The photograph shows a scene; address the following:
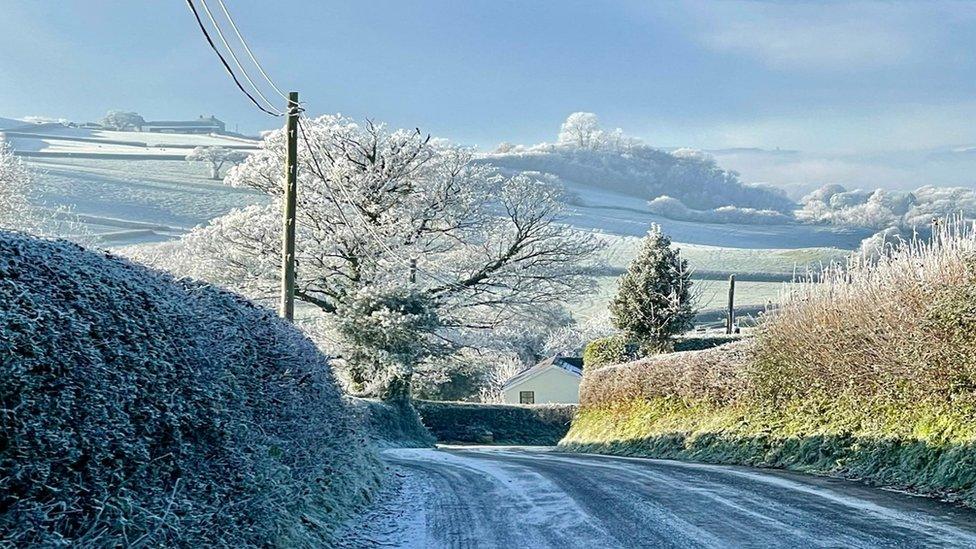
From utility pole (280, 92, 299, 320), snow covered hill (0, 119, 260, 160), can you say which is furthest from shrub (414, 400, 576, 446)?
snow covered hill (0, 119, 260, 160)

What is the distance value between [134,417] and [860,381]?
37.4 feet

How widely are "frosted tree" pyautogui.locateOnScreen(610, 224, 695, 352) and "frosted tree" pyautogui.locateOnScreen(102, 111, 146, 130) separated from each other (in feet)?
249

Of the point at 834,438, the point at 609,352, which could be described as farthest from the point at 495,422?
the point at 834,438

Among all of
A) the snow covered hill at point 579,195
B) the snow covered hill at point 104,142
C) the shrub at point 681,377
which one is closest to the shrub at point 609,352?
the shrub at point 681,377

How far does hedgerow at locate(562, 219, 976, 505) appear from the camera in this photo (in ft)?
35.9

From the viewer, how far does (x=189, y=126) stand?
91812mm

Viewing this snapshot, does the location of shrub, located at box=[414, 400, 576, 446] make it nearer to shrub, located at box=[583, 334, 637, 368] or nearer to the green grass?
shrub, located at box=[583, 334, 637, 368]

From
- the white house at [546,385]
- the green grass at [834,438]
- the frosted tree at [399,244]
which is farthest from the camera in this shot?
the white house at [546,385]

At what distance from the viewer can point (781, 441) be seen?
1570cm

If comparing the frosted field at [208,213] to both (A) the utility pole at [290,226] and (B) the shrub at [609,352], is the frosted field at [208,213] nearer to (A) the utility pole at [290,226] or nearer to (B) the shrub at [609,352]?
(B) the shrub at [609,352]

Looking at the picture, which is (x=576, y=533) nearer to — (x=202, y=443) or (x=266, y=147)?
(x=202, y=443)

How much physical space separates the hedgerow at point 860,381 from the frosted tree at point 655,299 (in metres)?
9.43

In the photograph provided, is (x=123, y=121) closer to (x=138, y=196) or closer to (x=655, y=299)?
(x=138, y=196)

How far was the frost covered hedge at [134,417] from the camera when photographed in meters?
4.28
